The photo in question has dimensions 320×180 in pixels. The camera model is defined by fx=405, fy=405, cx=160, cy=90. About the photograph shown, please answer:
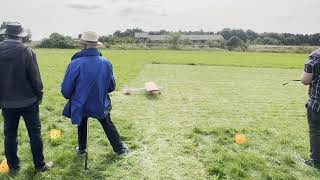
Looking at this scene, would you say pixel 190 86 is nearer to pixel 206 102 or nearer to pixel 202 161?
pixel 206 102

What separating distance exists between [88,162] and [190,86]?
525 inches

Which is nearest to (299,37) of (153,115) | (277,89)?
(277,89)

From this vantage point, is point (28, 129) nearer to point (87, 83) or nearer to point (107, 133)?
point (87, 83)

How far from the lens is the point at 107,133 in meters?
7.65

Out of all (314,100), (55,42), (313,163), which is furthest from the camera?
(55,42)

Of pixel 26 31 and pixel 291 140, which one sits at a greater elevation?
pixel 26 31

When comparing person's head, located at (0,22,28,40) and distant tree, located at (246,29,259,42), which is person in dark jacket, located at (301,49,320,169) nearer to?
person's head, located at (0,22,28,40)

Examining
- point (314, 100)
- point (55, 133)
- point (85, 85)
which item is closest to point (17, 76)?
point (85, 85)

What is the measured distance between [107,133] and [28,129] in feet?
5.12

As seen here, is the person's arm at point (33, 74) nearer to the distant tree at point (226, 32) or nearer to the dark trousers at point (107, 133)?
the dark trousers at point (107, 133)

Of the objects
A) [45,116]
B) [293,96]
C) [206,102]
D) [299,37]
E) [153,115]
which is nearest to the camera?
[45,116]

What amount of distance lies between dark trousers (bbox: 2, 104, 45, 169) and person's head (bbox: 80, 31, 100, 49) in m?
1.35

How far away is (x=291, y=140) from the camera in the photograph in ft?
30.8

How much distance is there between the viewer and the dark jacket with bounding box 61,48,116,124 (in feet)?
22.8
